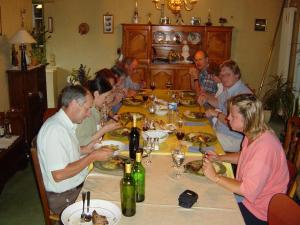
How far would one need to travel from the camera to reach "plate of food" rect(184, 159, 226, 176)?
7.07 ft

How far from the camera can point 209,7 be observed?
22.2 feet

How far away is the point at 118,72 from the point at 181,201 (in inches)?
101

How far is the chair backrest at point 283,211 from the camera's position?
1.49 m

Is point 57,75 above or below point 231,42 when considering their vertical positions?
below

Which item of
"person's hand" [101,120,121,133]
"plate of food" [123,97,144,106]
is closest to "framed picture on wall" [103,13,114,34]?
"plate of food" [123,97,144,106]

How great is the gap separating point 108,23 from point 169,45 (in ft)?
4.14

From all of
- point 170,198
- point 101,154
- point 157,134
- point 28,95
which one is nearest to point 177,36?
point 28,95

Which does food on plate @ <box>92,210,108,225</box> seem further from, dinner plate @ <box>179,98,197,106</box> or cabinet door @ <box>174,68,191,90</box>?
cabinet door @ <box>174,68,191,90</box>

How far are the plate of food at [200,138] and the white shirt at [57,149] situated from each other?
930 mm

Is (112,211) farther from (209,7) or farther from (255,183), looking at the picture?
(209,7)

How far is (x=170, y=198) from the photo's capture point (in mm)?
1843

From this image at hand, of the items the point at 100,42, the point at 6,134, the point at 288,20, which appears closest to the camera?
the point at 6,134

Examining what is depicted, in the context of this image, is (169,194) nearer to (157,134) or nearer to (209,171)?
(209,171)

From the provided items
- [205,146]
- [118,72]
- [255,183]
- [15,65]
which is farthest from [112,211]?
[15,65]
